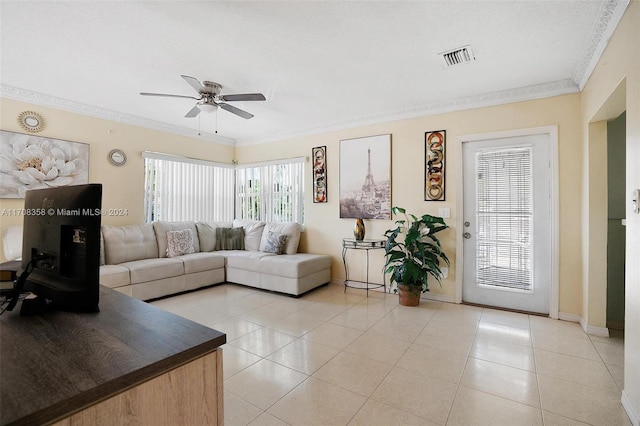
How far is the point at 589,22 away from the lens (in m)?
2.21

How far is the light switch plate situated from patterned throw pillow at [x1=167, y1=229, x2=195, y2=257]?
3733 millimetres

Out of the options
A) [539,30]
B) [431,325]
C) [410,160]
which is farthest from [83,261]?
[410,160]

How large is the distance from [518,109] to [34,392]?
4322 mm

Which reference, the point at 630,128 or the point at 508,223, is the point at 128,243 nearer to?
the point at 508,223

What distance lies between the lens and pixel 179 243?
15.0ft

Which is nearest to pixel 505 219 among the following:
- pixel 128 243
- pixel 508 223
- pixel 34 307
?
pixel 508 223

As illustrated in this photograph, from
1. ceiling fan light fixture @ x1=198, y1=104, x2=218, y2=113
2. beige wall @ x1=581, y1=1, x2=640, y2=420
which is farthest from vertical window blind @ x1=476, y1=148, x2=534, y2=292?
ceiling fan light fixture @ x1=198, y1=104, x2=218, y2=113

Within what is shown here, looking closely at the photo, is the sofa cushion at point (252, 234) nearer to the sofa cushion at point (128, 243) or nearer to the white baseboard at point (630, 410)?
the sofa cushion at point (128, 243)

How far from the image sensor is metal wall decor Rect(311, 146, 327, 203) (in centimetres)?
487

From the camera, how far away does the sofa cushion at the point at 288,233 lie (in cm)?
481

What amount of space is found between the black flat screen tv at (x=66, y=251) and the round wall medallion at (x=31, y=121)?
3.48 metres

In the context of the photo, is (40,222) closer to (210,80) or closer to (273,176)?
(210,80)

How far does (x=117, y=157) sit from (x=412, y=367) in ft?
15.2

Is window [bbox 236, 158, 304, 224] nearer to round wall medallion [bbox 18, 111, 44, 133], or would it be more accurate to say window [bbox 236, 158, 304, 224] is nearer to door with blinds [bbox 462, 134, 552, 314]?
door with blinds [bbox 462, 134, 552, 314]
